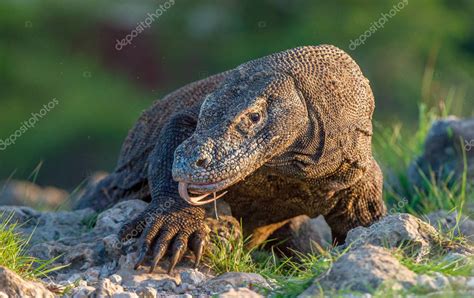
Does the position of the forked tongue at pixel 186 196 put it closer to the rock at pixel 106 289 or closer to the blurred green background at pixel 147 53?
the rock at pixel 106 289

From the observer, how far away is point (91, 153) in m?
23.5

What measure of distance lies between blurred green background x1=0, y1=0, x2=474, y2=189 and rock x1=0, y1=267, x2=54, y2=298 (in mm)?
15407

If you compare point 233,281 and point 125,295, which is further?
point 233,281

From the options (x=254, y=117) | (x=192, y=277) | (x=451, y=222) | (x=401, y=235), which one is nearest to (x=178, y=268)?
(x=192, y=277)

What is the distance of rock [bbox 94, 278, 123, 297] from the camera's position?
17.5ft

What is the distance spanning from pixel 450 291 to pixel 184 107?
3.07m

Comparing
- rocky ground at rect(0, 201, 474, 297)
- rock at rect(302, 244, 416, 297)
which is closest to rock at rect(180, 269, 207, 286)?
rocky ground at rect(0, 201, 474, 297)

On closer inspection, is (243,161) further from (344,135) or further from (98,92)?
(98,92)

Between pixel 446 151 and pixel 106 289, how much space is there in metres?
4.73

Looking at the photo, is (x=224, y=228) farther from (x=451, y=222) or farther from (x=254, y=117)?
(x=451, y=222)

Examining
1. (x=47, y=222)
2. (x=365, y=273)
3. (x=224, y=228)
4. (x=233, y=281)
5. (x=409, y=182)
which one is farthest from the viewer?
(x=409, y=182)

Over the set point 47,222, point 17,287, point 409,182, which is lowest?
point 409,182

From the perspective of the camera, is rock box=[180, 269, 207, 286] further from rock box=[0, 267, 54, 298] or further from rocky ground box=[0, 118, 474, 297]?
rock box=[0, 267, 54, 298]

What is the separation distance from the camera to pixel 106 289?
5359 mm
